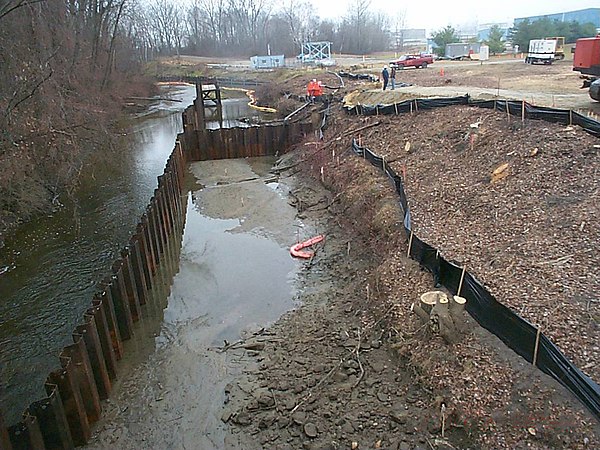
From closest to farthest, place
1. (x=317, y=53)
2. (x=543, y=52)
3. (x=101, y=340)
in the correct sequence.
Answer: (x=101, y=340) < (x=543, y=52) < (x=317, y=53)

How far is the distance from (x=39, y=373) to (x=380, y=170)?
40.6ft

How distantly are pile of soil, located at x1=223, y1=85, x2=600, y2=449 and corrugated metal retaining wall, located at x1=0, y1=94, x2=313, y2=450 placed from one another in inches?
95.6

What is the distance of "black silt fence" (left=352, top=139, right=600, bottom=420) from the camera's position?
631 cm

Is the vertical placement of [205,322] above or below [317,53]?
below

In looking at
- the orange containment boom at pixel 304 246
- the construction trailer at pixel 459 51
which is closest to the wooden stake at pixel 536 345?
the orange containment boom at pixel 304 246

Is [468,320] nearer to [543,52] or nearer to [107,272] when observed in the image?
[107,272]

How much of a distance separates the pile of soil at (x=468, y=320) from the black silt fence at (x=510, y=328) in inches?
6.2

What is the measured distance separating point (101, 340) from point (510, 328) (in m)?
7.11

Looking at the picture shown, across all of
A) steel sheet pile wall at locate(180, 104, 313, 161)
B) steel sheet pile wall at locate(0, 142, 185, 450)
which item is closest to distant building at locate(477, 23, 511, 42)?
steel sheet pile wall at locate(180, 104, 313, 161)

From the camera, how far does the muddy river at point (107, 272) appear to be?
10.1 m

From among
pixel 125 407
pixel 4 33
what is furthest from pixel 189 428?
pixel 4 33

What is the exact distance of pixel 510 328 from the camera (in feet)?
24.6

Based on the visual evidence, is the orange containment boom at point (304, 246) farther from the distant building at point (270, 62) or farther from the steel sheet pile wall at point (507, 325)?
the distant building at point (270, 62)

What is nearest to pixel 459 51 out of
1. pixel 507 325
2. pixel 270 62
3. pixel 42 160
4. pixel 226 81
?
pixel 270 62
